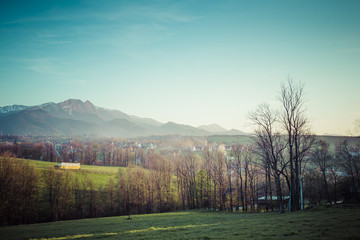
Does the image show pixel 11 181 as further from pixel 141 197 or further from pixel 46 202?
pixel 141 197

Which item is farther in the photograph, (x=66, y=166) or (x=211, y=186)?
(x=66, y=166)

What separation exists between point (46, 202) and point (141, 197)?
26209 millimetres

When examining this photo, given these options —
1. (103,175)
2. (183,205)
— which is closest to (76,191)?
(103,175)

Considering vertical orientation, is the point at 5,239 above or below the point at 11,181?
below

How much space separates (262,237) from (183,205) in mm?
52331

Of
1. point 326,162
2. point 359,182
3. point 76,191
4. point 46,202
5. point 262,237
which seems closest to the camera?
point 262,237

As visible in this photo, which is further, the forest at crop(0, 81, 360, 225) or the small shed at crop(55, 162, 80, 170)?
the small shed at crop(55, 162, 80, 170)

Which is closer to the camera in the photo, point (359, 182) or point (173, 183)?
point (359, 182)

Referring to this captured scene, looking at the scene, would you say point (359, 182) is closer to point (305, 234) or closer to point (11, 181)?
point (305, 234)

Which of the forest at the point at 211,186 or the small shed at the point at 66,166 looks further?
the small shed at the point at 66,166

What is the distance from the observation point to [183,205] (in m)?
58.8

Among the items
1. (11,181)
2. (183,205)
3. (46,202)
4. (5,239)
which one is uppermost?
(11,181)

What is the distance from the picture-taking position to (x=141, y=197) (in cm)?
5984

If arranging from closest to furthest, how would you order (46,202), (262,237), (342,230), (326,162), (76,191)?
(342,230)
(262,237)
(326,162)
(46,202)
(76,191)
